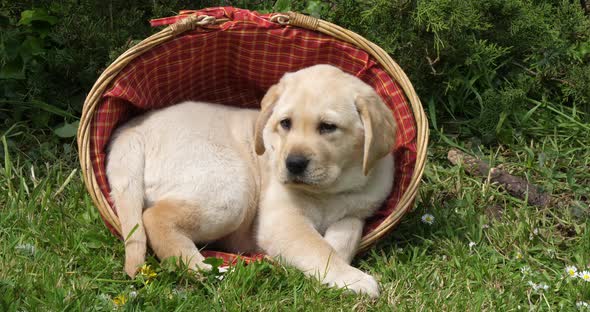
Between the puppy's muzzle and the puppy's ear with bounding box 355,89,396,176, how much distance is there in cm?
29

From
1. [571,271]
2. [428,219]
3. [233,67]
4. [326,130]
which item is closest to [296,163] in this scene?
[326,130]

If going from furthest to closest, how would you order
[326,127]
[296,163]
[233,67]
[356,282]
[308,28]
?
1. [233,67]
2. [308,28]
3. [326,127]
4. [296,163]
5. [356,282]

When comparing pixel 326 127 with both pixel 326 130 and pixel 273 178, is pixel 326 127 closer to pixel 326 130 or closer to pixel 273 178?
pixel 326 130

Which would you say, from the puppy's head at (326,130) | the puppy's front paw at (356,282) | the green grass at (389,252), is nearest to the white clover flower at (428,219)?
the green grass at (389,252)

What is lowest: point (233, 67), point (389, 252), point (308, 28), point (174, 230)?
point (389, 252)

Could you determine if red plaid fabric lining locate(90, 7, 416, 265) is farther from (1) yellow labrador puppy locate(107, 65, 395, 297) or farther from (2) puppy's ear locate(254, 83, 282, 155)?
(2) puppy's ear locate(254, 83, 282, 155)

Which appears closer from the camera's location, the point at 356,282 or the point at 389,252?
the point at 356,282

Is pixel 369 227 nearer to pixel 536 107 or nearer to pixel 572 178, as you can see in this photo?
pixel 572 178

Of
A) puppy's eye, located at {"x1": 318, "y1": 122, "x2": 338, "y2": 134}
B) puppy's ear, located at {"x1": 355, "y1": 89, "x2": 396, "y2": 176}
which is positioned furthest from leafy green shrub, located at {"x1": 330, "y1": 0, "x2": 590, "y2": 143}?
puppy's eye, located at {"x1": 318, "y1": 122, "x2": 338, "y2": 134}

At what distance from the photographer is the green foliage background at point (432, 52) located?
4.45 meters

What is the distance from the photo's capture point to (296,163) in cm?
322

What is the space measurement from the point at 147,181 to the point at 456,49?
2143mm

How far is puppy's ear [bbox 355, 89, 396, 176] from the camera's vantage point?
130 inches

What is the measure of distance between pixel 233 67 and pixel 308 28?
575 millimetres
